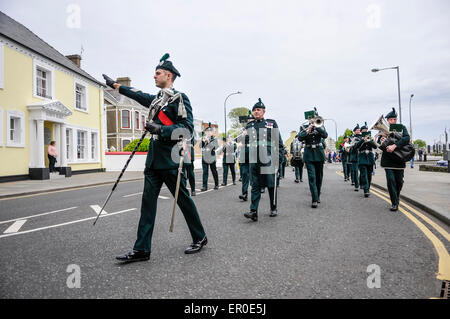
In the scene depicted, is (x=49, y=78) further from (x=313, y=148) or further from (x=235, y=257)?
(x=235, y=257)

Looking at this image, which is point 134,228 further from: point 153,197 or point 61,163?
point 61,163

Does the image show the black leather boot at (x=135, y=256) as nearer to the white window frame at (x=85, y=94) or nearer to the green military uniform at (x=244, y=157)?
the green military uniform at (x=244, y=157)

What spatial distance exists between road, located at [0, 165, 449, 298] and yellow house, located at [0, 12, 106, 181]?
→ 11399 millimetres

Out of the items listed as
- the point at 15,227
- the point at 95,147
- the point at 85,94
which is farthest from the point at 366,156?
the point at 95,147

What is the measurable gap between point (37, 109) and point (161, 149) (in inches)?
633

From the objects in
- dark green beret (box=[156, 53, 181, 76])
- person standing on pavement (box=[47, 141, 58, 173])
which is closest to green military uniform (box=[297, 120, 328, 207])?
dark green beret (box=[156, 53, 181, 76])

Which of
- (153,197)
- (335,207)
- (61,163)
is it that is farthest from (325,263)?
(61,163)

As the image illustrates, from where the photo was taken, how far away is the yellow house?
15.1 metres

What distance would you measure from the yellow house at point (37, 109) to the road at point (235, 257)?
1140cm

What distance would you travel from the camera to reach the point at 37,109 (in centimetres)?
1636

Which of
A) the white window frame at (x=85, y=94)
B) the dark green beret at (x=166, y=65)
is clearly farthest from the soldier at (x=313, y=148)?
the white window frame at (x=85, y=94)

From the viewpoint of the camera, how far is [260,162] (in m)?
5.78

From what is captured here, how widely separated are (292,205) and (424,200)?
2925mm

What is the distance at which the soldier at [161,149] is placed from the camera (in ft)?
11.1
